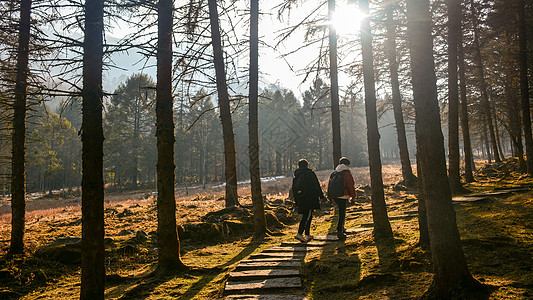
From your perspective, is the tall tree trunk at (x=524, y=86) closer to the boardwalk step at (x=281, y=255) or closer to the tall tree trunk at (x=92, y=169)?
the boardwalk step at (x=281, y=255)

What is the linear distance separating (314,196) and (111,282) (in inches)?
194

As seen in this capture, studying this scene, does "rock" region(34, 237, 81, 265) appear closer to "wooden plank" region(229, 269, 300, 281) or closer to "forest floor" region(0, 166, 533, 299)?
"forest floor" region(0, 166, 533, 299)

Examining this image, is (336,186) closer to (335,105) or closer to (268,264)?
(268,264)

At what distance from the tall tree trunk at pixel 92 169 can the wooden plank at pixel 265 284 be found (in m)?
1.87

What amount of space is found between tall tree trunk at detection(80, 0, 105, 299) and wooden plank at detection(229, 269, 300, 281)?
200cm

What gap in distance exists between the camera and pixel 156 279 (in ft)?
16.9

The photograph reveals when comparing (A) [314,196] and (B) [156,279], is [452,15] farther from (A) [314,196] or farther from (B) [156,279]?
(B) [156,279]

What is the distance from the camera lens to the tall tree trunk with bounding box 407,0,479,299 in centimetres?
310

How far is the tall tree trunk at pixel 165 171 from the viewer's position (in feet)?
18.1

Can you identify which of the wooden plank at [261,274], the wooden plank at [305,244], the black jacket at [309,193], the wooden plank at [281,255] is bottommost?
the wooden plank at [305,244]

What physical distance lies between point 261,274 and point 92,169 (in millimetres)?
3080

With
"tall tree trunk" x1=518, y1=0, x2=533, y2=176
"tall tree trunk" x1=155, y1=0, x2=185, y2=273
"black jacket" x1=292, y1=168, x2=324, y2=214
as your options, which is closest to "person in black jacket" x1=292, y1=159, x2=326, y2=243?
"black jacket" x1=292, y1=168, x2=324, y2=214

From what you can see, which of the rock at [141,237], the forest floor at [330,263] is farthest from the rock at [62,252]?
the rock at [141,237]

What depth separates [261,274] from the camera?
4.78 meters
